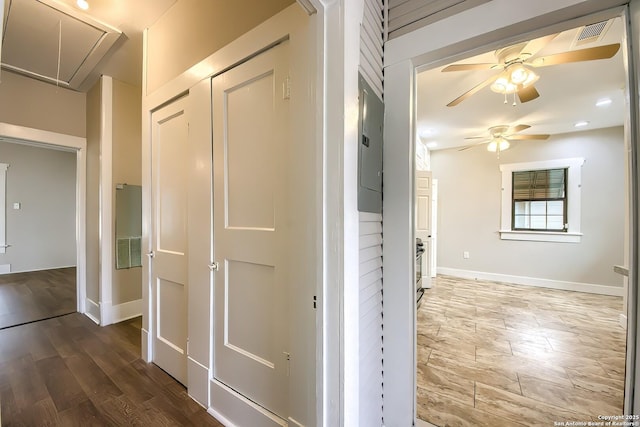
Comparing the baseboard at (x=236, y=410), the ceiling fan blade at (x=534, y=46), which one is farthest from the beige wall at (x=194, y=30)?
the baseboard at (x=236, y=410)

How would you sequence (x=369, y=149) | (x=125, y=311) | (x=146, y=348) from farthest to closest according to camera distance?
(x=125, y=311), (x=146, y=348), (x=369, y=149)

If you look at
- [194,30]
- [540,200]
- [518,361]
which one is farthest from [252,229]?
[540,200]

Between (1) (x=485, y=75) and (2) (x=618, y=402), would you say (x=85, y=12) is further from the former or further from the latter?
(2) (x=618, y=402)

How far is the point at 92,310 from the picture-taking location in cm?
321

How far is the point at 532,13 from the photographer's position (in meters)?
1.15

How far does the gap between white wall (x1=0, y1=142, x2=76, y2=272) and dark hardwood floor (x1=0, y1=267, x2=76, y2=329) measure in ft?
1.21

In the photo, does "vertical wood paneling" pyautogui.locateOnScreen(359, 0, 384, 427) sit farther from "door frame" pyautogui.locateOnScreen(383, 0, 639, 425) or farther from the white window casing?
the white window casing

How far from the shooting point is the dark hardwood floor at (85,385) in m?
1.71

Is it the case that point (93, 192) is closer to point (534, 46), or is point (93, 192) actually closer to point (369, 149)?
point (369, 149)

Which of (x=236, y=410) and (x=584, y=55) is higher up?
(x=584, y=55)

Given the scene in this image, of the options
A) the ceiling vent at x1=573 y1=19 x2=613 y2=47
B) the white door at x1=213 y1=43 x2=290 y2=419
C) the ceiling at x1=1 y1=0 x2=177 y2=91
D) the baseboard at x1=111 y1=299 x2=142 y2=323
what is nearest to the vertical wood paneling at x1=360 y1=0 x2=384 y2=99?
the white door at x1=213 y1=43 x2=290 y2=419

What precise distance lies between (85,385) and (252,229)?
6.13ft

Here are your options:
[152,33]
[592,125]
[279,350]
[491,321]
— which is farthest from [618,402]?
[152,33]

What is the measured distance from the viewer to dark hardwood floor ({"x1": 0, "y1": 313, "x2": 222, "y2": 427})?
5.62ft
